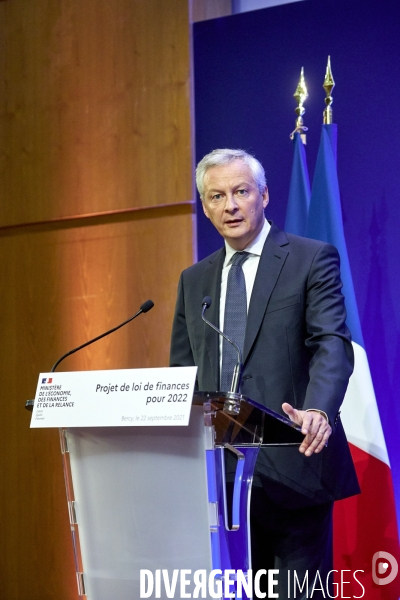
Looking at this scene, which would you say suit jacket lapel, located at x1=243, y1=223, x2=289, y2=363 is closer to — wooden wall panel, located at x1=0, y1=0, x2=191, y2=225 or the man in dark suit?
the man in dark suit

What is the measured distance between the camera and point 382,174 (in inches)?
136

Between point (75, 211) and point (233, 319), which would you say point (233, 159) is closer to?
point (233, 319)

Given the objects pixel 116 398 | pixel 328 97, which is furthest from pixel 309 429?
pixel 328 97

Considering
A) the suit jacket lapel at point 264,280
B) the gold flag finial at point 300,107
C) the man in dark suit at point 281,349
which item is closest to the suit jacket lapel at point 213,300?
the man in dark suit at point 281,349

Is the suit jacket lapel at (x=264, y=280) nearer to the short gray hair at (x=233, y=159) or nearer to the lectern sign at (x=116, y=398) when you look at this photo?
the short gray hair at (x=233, y=159)

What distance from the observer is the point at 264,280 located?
Answer: 7.45ft

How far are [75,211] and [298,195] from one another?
134 cm

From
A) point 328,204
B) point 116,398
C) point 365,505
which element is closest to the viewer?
point 116,398

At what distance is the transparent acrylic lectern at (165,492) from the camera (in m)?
1.65

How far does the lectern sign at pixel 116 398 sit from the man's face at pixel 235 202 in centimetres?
87

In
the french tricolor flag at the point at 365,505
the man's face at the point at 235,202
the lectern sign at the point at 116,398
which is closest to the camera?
the lectern sign at the point at 116,398

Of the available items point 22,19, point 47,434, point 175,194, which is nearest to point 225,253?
point 175,194

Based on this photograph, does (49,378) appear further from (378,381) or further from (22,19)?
(22,19)

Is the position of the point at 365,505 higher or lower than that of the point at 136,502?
lower
